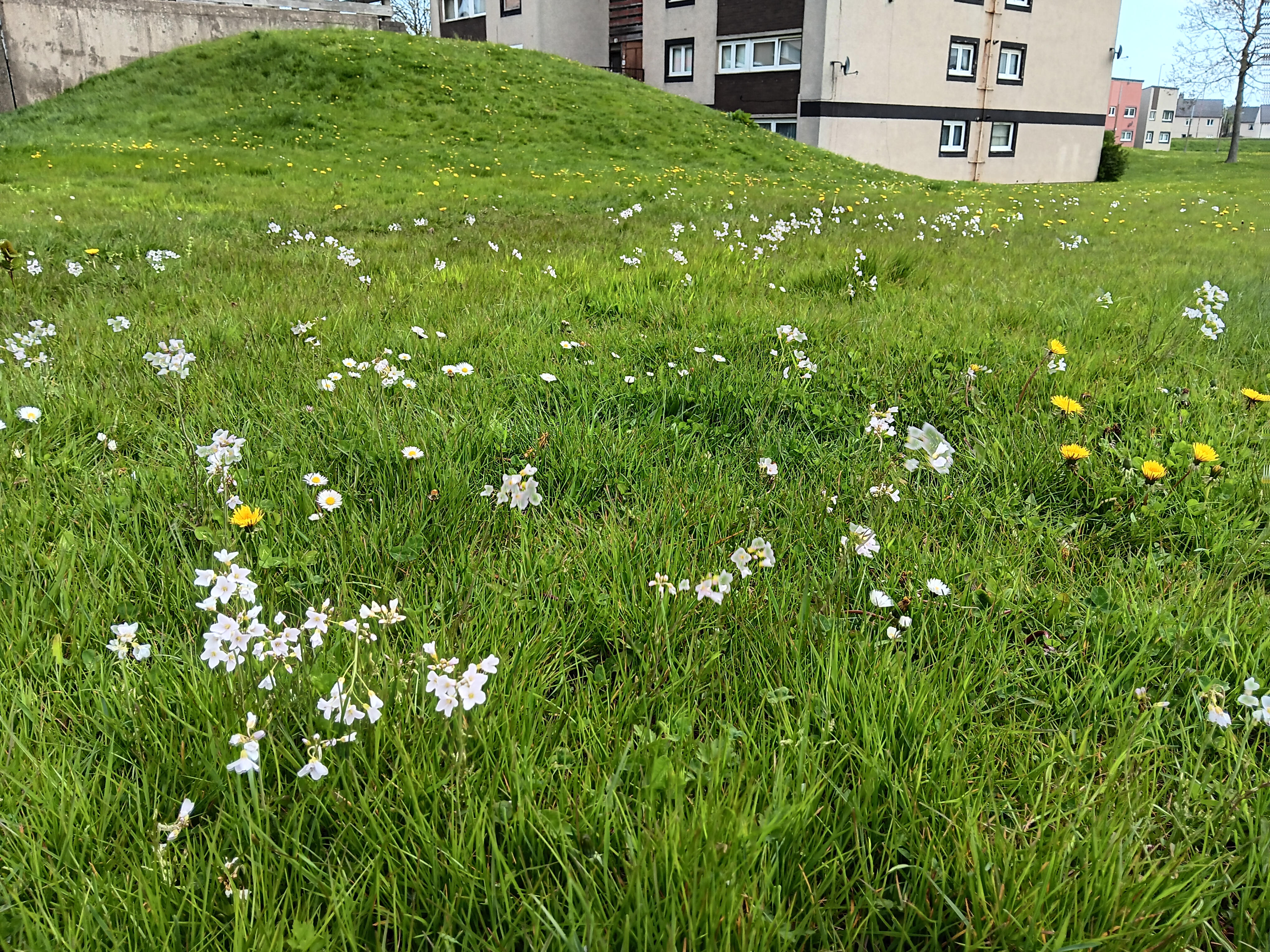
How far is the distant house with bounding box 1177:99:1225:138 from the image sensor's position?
14688 centimetres

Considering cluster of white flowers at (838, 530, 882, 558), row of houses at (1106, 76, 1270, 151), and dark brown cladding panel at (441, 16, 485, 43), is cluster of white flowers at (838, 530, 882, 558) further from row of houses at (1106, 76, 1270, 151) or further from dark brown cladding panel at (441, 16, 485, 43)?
row of houses at (1106, 76, 1270, 151)

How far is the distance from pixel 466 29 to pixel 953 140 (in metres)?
24.8

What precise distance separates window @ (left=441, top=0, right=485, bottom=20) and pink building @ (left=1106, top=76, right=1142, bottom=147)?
11260 cm

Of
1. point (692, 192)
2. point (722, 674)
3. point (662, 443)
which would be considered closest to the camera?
point (722, 674)

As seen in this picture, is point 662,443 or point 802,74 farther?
point 802,74

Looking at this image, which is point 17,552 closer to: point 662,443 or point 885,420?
point 662,443

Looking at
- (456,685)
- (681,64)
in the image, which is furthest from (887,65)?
(456,685)

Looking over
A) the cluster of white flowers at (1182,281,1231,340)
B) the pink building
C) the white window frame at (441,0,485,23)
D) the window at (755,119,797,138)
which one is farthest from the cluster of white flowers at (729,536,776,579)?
the pink building

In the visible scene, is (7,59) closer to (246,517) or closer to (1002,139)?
(246,517)

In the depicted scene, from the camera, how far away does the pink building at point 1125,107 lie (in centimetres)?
11469

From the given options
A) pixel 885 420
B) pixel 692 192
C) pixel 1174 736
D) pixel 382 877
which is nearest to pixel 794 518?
pixel 885 420

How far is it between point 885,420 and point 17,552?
2.79m

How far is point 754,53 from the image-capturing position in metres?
30.4

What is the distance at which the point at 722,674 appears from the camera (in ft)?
6.11
